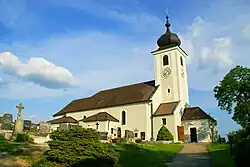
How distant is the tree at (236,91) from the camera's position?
3395 cm

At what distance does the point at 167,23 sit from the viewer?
169 ft

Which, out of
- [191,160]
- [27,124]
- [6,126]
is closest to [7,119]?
[6,126]

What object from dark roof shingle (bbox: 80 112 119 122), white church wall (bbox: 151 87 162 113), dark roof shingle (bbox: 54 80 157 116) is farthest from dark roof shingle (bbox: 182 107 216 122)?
dark roof shingle (bbox: 80 112 119 122)

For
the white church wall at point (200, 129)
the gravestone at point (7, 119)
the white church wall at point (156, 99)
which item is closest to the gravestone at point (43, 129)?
the gravestone at point (7, 119)

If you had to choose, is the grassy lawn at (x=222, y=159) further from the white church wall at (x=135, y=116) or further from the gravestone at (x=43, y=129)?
the white church wall at (x=135, y=116)

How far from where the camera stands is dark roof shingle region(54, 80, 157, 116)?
4506cm

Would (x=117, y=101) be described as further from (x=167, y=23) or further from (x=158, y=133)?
(x=167, y=23)

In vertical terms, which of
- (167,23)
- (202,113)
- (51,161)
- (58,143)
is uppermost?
(167,23)

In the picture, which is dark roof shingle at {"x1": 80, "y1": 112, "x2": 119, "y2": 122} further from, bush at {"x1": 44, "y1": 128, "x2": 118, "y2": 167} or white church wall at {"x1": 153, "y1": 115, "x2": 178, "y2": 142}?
bush at {"x1": 44, "y1": 128, "x2": 118, "y2": 167}

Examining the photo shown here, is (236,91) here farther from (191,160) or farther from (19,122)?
(19,122)

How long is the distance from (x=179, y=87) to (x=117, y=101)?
1087 cm

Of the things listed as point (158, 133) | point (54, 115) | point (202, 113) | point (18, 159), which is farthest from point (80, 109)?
point (18, 159)

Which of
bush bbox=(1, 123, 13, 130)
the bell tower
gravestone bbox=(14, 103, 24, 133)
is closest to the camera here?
gravestone bbox=(14, 103, 24, 133)

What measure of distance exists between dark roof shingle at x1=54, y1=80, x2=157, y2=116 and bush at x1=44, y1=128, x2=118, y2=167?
29.3m
